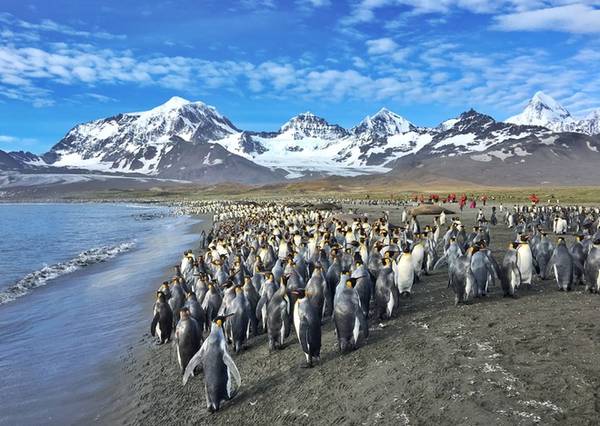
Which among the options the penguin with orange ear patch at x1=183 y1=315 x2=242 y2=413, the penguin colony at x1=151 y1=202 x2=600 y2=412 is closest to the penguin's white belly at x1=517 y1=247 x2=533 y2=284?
the penguin colony at x1=151 y1=202 x2=600 y2=412

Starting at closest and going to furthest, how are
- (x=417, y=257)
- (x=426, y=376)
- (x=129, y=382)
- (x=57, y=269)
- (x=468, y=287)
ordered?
1. (x=426, y=376)
2. (x=129, y=382)
3. (x=468, y=287)
4. (x=417, y=257)
5. (x=57, y=269)

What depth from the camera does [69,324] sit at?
13.0 m

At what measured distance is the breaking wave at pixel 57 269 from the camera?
18.1 m

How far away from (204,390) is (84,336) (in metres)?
5.12

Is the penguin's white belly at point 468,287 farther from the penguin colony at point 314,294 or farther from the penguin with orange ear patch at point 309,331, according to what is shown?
the penguin with orange ear patch at point 309,331

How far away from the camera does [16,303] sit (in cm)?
1622

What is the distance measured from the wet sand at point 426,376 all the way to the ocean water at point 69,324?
0.68 m

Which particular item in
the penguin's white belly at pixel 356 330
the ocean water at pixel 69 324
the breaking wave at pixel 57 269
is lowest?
the breaking wave at pixel 57 269

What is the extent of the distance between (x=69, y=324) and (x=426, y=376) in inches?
382

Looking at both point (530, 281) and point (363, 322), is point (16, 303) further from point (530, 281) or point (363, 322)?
point (530, 281)

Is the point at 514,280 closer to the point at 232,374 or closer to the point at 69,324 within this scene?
the point at 232,374

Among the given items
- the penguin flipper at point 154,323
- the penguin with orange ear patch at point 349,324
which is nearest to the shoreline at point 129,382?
the penguin flipper at point 154,323

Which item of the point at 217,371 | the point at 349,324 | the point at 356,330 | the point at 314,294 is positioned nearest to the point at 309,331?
the point at 349,324

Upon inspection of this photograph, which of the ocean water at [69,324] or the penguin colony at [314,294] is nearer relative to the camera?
the penguin colony at [314,294]
